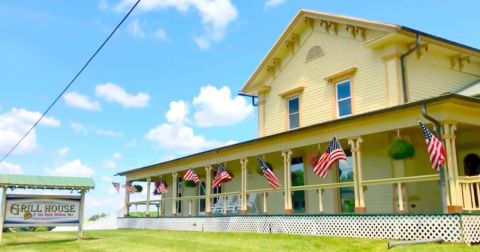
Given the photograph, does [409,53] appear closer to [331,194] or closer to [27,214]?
[331,194]

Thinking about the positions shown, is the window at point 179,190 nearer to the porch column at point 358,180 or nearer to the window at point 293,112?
the window at point 293,112

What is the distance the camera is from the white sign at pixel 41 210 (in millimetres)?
15953

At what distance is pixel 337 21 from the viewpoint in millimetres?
18859

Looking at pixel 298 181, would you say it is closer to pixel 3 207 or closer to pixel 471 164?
pixel 471 164

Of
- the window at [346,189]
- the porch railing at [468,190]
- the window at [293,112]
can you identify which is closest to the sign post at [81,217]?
the window at [293,112]

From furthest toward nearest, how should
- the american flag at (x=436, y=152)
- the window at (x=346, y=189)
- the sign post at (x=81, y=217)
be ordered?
the window at (x=346, y=189) → the sign post at (x=81, y=217) → the american flag at (x=436, y=152)

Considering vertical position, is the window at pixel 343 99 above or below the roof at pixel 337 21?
below

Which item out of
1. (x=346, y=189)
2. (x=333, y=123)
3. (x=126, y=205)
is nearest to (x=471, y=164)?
(x=346, y=189)

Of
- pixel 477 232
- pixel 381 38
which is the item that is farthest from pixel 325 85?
pixel 477 232

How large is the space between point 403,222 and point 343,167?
5.21 m

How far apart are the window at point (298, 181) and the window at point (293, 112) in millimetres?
1728

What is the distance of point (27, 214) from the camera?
16.1m

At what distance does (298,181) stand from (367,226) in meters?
6.23

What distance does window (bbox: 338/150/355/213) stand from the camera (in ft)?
57.1
